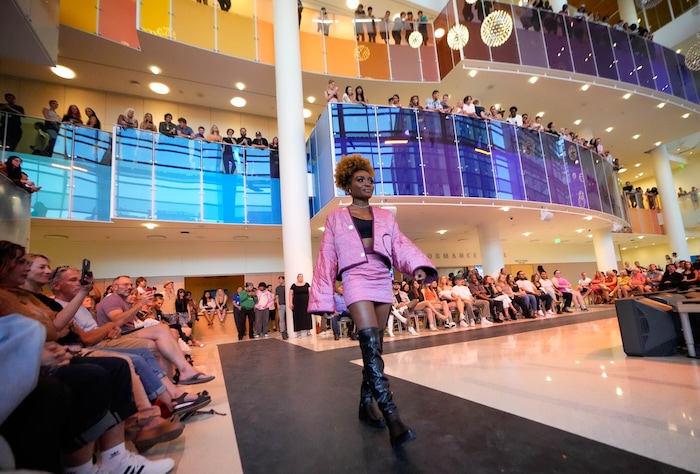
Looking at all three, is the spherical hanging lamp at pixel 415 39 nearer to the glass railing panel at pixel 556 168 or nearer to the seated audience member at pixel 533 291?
the glass railing panel at pixel 556 168

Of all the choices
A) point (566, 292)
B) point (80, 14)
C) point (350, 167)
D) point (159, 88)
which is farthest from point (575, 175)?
point (80, 14)

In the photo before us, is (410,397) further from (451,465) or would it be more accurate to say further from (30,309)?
(30,309)

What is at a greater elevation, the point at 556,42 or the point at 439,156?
the point at 556,42

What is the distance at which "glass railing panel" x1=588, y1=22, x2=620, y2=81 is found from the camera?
12.5m

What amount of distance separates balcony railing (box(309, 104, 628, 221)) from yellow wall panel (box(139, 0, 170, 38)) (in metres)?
4.74

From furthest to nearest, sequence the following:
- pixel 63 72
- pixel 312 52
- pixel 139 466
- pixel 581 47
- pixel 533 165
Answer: pixel 581 47
pixel 312 52
pixel 533 165
pixel 63 72
pixel 139 466

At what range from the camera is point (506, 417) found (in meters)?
2.11

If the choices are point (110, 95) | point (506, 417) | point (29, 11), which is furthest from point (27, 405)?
Answer: point (110, 95)

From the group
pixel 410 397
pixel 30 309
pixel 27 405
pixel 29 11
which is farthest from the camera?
pixel 29 11

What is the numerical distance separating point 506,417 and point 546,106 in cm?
1509

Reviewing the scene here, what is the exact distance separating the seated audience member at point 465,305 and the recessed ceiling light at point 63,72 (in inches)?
486

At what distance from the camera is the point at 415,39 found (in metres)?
12.0

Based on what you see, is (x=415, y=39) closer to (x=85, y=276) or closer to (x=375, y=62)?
(x=375, y=62)

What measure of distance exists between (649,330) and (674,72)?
53.0 ft
